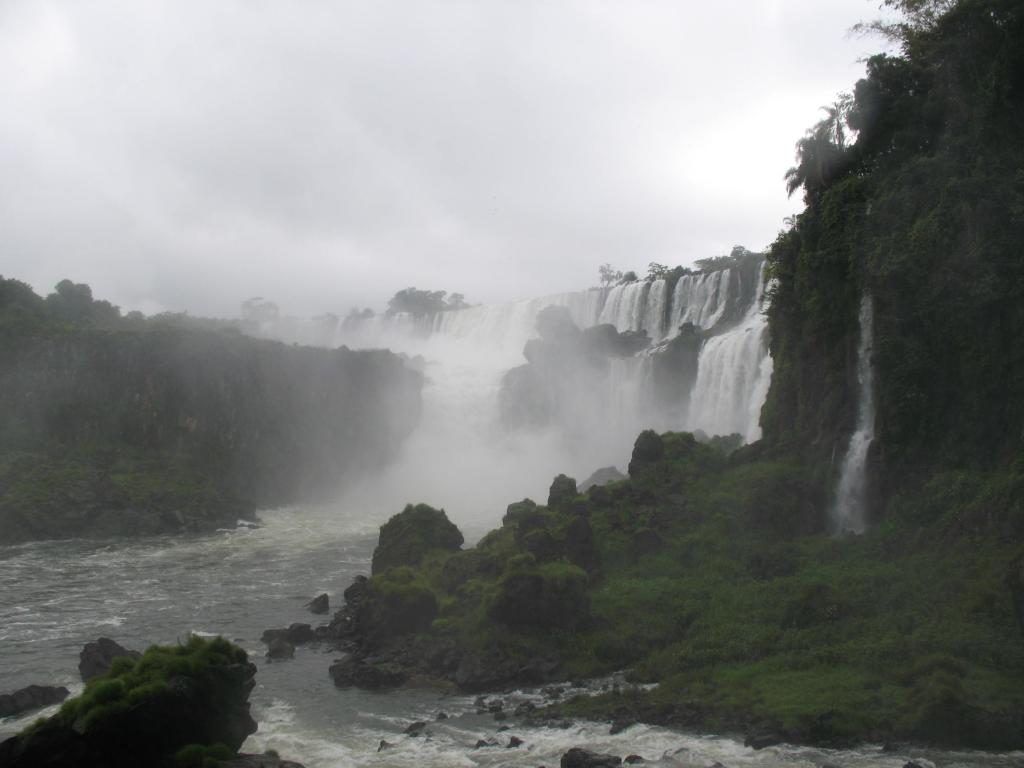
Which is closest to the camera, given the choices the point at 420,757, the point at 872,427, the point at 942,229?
the point at 420,757

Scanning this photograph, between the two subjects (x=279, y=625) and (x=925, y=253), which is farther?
(x=279, y=625)

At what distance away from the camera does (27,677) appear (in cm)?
2192

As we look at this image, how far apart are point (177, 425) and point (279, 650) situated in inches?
1381

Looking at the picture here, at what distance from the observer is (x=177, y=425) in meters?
54.8

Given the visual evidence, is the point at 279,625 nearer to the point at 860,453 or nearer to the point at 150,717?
the point at 150,717

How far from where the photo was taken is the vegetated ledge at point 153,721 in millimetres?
13484

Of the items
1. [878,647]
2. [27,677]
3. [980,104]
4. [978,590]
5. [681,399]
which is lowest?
[27,677]

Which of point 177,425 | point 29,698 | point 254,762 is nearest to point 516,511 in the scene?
point 29,698

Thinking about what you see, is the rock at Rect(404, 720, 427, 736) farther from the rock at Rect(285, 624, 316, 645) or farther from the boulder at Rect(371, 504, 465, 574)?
the boulder at Rect(371, 504, 465, 574)

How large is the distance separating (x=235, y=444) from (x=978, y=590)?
46.7m

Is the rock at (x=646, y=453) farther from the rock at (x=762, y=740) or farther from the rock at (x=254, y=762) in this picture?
the rock at (x=254, y=762)

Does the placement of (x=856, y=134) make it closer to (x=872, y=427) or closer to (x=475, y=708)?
(x=872, y=427)

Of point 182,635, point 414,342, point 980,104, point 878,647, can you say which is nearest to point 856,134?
point 980,104

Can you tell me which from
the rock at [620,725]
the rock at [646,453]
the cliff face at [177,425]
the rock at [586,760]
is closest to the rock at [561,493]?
the rock at [646,453]
